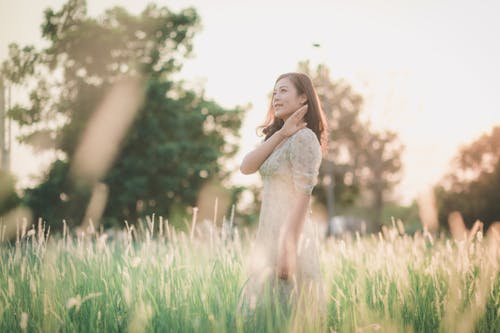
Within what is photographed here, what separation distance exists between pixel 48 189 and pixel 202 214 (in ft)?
16.5

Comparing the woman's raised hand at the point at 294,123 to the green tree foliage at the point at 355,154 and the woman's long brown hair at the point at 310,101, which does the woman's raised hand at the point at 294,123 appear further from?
the green tree foliage at the point at 355,154

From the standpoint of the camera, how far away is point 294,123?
2.98m

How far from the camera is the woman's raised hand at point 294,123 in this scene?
2951 mm

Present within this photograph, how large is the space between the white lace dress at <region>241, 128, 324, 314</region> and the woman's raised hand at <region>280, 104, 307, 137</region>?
4cm

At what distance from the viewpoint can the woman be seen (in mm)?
2779

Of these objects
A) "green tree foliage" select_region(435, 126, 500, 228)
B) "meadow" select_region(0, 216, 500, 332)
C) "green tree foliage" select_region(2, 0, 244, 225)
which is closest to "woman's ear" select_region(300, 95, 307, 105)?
"meadow" select_region(0, 216, 500, 332)

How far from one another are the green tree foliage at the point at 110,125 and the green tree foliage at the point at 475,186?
1210 centimetres

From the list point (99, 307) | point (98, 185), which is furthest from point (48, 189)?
point (99, 307)

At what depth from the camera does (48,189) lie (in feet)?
49.1

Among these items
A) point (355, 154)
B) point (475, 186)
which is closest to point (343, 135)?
point (355, 154)

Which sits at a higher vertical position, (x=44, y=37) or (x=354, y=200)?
(x=44, y=37)

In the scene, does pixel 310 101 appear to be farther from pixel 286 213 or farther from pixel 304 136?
pixel 286 213

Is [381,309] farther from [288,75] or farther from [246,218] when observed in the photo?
[246,218]

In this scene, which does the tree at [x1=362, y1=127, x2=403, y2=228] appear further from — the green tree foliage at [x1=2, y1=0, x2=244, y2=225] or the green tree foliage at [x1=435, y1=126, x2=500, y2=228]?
the green tree foliage at [x1=2, y1=0, x2=244, y2=225]
